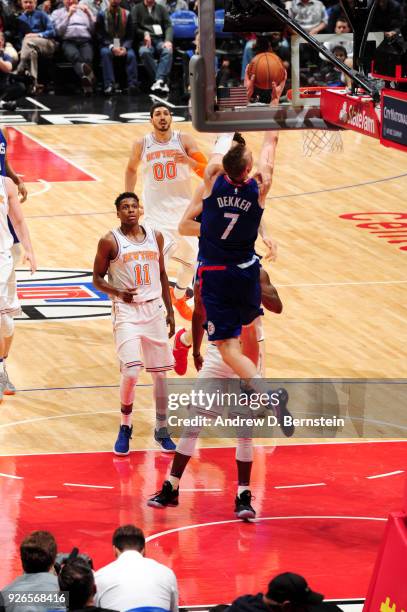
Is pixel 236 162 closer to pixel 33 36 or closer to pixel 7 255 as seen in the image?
pixel 7 255

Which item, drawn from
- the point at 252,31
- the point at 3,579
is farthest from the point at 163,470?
the point at 252,31

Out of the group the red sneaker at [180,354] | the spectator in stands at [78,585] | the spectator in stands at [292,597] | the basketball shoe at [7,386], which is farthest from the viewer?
the red sneaker at [180,354]

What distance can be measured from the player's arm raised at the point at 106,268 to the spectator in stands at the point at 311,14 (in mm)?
15235

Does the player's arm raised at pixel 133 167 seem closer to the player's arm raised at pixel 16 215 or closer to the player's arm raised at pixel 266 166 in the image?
the player's arm raised at pixel 16 215

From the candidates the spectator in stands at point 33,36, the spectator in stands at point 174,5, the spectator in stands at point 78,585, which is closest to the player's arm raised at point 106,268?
the spectator in stands at point 78,585

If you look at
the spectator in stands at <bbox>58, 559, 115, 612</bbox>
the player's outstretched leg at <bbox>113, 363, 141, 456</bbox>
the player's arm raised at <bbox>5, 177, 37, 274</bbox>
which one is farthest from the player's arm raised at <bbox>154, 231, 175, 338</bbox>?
the spectator in stands at <bbox>58, 559, 115, 612</bbox>

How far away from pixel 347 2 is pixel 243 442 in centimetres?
283

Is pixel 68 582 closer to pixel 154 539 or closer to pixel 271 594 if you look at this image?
pixel 271 594

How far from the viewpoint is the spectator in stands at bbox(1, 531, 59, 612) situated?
6207mm

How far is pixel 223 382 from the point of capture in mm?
9078

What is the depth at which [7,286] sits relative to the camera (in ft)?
35.6

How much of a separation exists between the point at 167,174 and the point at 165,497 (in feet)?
14.5

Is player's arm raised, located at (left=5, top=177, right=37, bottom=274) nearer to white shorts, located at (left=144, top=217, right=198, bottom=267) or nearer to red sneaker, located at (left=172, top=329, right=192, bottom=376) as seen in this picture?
red sneaker, located at (left=172, top=329, right=192, bottom=376)

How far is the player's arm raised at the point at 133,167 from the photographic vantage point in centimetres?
1214
